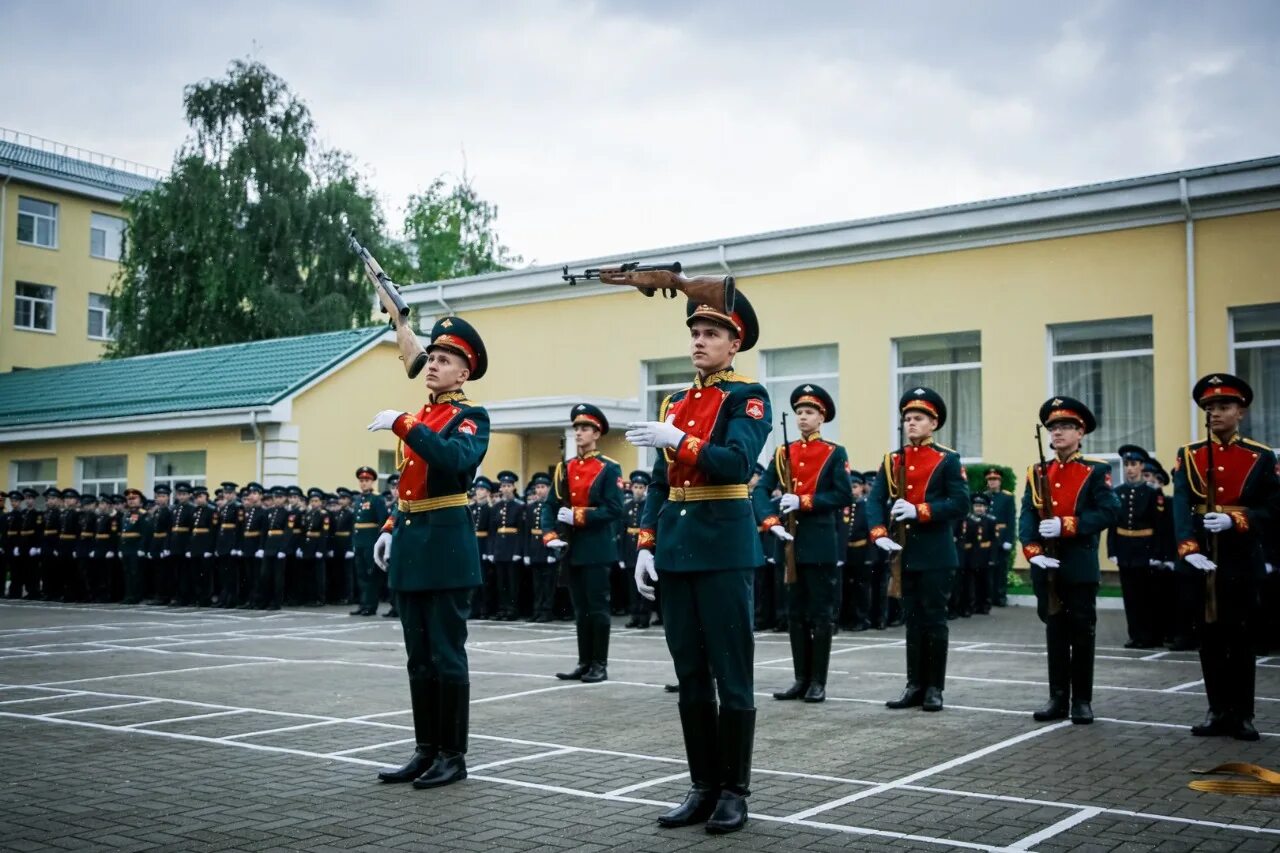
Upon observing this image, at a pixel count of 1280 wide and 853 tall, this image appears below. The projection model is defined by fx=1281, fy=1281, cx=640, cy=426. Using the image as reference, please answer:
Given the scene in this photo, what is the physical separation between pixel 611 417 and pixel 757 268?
158 inches

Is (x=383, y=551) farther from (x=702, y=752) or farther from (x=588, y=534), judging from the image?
(x=588, y=534)

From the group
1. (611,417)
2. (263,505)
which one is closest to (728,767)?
(263,505)

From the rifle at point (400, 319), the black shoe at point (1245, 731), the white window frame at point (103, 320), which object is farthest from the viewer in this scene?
the white window frame at point (103, 320)

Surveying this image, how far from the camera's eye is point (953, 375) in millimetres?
22203

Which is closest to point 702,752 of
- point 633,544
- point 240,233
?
point 633,544

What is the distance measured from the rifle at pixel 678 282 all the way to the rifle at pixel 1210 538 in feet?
13.0

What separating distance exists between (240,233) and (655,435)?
3597 cm

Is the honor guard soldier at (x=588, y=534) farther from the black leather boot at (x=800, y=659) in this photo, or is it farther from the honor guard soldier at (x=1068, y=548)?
the honor guard soldier at (x=1068, y=548)

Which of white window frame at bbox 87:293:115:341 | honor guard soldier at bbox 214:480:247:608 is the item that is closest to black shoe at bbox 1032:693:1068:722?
honor guard soldier at bbox 214:480:247:608

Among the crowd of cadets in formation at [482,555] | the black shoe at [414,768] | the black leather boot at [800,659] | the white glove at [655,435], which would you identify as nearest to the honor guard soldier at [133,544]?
the crowd of cadets in formation at [482,555]

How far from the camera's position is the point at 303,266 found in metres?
40.0

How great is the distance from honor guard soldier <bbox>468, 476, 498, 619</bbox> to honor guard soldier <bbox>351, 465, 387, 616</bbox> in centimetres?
151

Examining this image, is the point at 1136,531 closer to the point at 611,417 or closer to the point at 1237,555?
the point at 1237,555

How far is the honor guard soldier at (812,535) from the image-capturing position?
9.59m
